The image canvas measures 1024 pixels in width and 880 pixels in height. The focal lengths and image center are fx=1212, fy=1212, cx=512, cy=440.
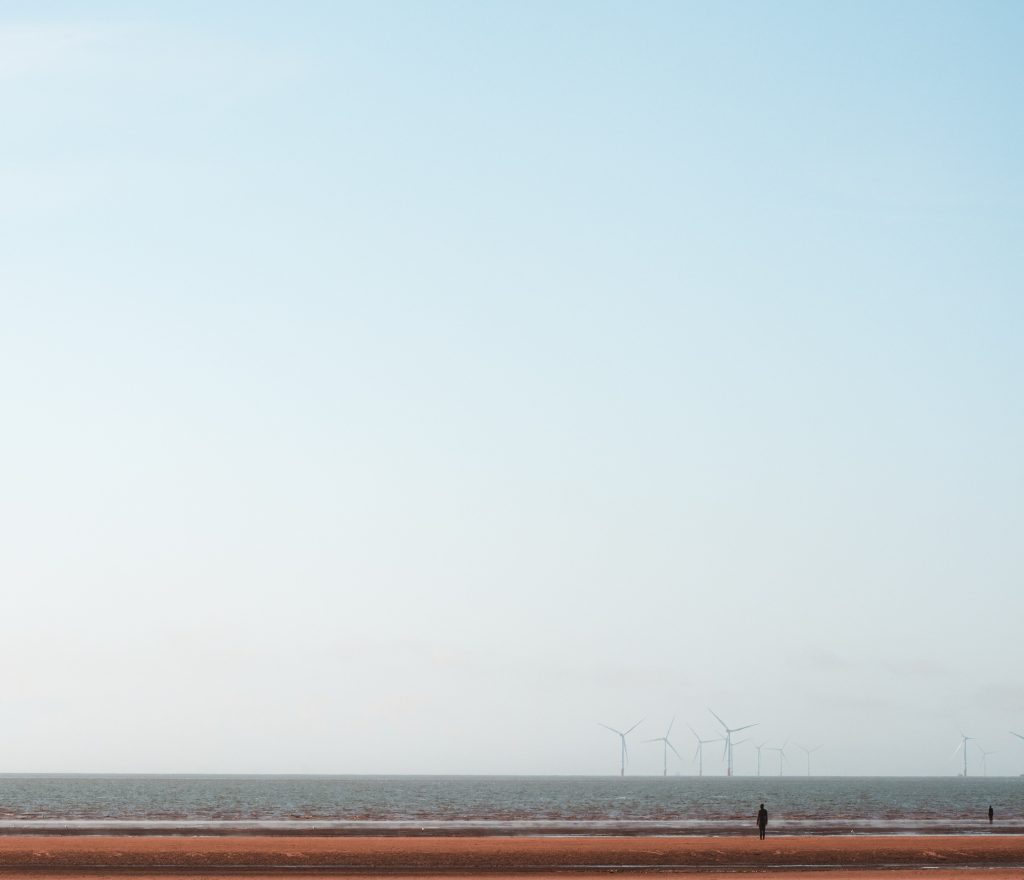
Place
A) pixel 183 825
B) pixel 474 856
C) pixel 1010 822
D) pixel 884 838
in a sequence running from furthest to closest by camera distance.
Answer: pixel 1010 822 < pixel 183 825 < pixel 884 838 < pixel 474 856

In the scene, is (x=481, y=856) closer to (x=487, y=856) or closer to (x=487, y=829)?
(x=487, y=856)

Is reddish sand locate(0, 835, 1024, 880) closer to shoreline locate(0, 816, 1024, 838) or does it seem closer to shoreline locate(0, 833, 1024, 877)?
shoreline locate(0, 833, 1024, 877)

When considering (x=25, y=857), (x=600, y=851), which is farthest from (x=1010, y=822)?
(x=25, y=857)

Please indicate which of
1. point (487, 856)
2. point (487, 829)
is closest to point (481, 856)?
point (487, 856)

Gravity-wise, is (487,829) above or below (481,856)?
below

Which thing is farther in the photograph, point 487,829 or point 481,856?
point 487,829

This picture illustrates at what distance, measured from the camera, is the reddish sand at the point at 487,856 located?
54.5m

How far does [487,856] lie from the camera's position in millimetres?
59219

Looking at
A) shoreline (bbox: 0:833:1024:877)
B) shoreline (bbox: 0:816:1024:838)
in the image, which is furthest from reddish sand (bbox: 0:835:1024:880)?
shoreline (bbox: 0:816:1024:838)

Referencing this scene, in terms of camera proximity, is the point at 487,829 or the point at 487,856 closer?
the point at 487,856

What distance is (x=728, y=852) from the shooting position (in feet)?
203

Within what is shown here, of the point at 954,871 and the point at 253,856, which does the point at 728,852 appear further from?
the point at 253,856

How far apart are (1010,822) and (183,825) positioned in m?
73.8

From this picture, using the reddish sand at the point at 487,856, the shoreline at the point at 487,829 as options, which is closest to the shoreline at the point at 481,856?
the reddish sand at the point at 487,856
